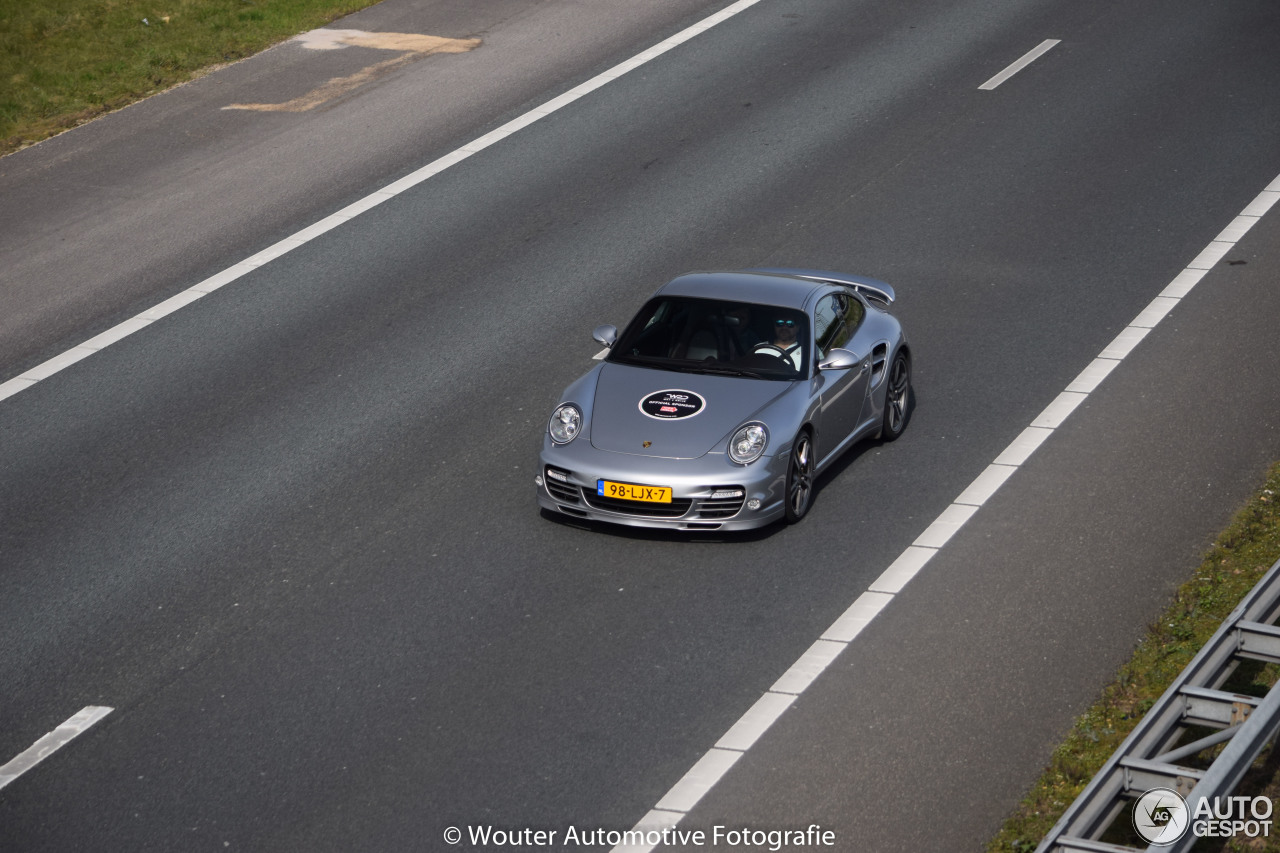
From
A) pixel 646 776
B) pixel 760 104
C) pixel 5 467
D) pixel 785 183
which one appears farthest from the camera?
pixel 760 104

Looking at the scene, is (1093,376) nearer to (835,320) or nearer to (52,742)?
(835,320)

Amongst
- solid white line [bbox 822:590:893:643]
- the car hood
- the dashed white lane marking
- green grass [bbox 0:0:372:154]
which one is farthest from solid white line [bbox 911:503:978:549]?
green grass [bbox 0:0:372:154]

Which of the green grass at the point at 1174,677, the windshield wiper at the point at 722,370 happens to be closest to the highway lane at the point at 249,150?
the windshield wiper at the point at 722,370

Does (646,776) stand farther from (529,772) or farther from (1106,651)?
(1106,651)

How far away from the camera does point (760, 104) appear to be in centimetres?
1928

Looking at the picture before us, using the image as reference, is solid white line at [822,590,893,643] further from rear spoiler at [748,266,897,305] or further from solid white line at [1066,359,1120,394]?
solid white line at [1066,359,1120,394]

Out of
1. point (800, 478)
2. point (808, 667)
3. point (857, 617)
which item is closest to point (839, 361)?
point (800, 478)

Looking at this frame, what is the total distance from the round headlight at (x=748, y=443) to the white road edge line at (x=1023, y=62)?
1113 centimetres

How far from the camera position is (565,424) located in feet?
33.8

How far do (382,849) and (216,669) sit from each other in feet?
7.02

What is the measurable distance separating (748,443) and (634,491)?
2.73 feet

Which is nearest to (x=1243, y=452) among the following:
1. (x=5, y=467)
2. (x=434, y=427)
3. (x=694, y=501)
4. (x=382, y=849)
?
(x=694, y=501)

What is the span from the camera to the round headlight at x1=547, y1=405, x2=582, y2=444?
33.5 ft

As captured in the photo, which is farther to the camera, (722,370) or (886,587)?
(722,370)
